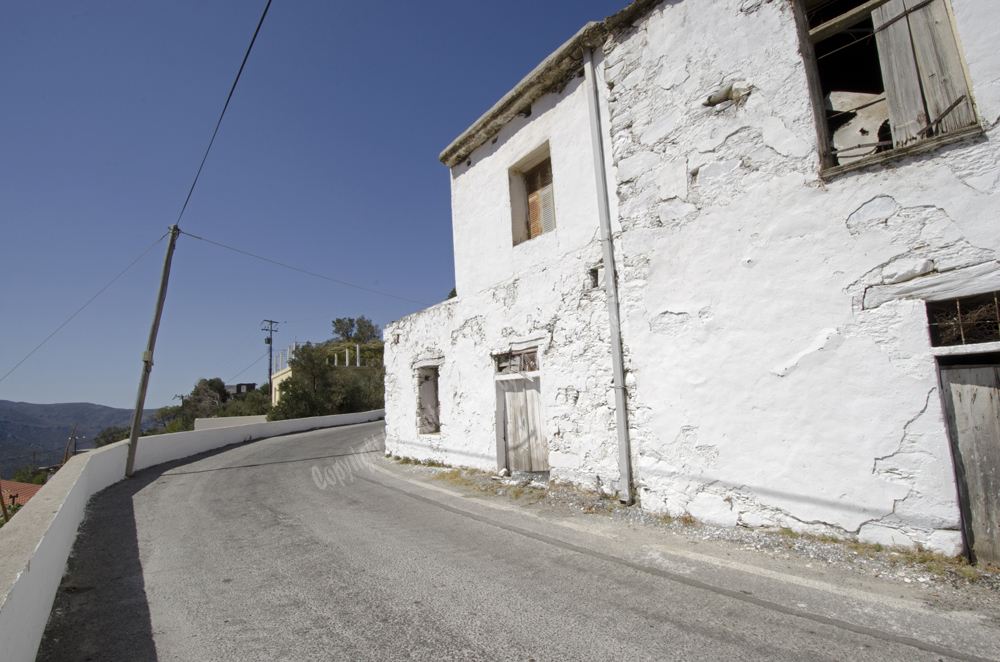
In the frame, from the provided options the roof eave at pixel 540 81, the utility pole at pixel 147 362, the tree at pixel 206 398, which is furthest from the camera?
the tree at pixel 206 398

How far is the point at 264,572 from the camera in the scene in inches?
163

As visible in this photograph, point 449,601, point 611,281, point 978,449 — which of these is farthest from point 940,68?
point 449,601

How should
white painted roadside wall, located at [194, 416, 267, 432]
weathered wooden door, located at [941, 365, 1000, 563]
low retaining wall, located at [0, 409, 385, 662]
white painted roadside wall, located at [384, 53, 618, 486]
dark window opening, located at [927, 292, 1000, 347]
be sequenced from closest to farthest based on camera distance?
low retaining wall, located at [0, 409, 385, 662]
weathered wooden door, located at [941, 365, 1000, 563]
dark window opening, located at [927, 292, 1000, 347]
white painted roadside wall, located at [384, 53, 618, 486]
white painted roadside wall, located at [194, 416, 267, 432]

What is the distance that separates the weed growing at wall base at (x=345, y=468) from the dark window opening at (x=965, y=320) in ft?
27.4

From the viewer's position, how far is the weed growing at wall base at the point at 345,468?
29.2 ft

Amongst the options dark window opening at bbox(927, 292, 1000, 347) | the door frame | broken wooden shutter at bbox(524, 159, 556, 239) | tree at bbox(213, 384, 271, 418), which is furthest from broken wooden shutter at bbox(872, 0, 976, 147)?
tree at bbox(213, 384, 271, 418)

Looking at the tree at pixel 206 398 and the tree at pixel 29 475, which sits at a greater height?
the tree at pixel 206 398

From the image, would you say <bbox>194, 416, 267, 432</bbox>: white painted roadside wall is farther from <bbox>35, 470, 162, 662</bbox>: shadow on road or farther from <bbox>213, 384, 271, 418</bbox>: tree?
<bbox>35, 470, 162, 662</bbox>: shadow on road

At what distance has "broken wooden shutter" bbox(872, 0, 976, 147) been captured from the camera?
12.8 ft

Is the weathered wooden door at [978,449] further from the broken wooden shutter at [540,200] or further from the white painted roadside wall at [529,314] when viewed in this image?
the broken wooden shutter at [540,200]

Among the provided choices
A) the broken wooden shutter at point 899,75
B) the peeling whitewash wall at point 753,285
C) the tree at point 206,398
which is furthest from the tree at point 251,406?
the broken wooden shutter at point 899,75

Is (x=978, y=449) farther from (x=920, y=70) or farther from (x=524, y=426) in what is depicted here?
(x=524, y=426)

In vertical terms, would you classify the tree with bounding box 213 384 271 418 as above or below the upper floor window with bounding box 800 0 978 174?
below

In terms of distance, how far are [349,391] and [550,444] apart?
88.0 feet
